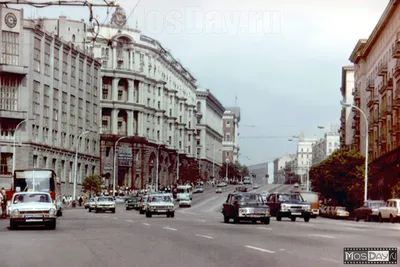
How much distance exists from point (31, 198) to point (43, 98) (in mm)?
64254

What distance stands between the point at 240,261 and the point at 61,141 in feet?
288

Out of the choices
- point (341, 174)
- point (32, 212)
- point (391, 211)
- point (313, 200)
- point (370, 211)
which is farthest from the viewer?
point (341, 174)

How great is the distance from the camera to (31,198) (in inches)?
1277

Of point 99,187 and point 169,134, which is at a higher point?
point 169,134

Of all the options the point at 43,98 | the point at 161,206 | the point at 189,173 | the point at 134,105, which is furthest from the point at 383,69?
the point at 189,173

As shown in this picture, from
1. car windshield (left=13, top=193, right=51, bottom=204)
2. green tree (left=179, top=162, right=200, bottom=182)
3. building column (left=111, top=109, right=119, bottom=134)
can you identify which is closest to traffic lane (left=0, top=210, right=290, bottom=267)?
car windshield (left=13, top=193, right=51, bottom=204)

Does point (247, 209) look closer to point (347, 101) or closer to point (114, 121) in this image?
point (114, 121)

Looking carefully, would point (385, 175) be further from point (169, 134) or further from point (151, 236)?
point (169, 134)

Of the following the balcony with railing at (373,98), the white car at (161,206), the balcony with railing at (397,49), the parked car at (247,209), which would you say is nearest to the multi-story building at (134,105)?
the balcony with railing at (373,98)

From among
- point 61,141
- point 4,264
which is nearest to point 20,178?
point 4,264

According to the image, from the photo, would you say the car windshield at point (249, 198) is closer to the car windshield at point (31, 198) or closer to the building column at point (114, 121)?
Answer: the car windshield at point (31, 198)

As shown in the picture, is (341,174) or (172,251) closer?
(172,251)

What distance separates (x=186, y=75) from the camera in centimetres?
18375

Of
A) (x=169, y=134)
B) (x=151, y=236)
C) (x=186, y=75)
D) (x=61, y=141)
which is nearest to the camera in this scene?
(x=151, y=236)
